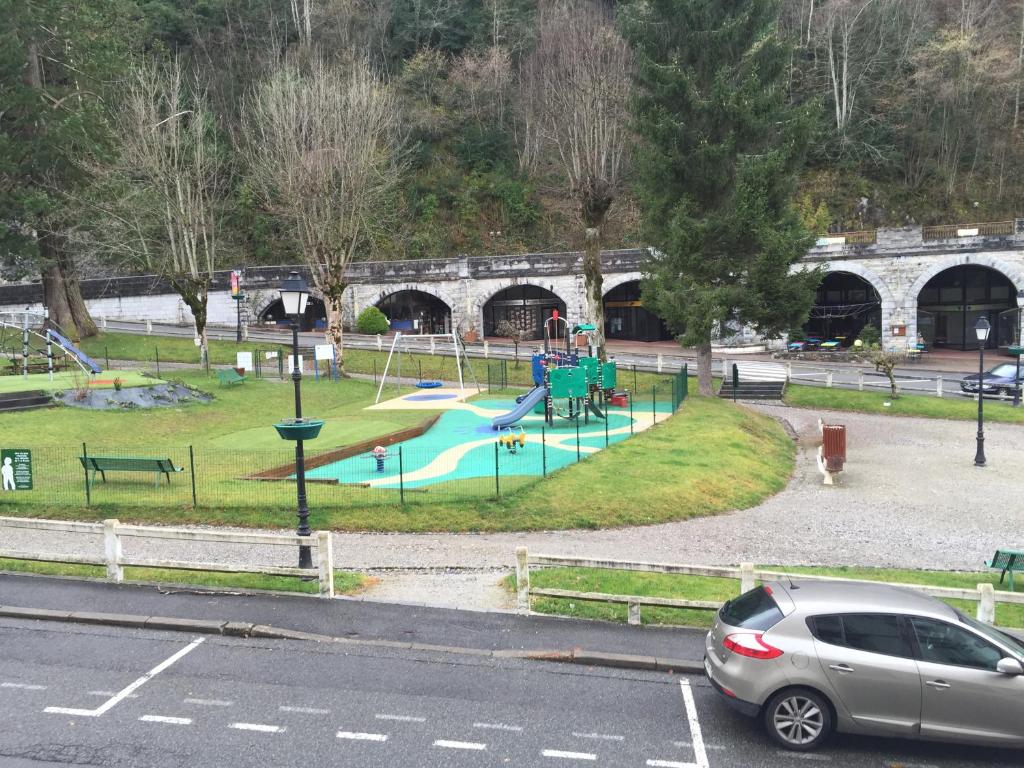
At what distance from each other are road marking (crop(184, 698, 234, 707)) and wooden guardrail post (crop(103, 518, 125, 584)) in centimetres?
436

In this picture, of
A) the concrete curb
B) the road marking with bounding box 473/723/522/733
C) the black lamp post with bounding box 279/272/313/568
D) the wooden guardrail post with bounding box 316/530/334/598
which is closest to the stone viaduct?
the black lamp post with bounding box 279/272/313/568

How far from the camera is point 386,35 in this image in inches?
2788

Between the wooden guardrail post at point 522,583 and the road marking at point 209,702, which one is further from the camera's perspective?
the wooden guardrail post at point 522,583

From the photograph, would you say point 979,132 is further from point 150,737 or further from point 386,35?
A: point 150,737

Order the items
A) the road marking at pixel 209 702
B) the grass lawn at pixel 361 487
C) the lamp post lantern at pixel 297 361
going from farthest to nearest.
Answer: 1. the grass lawn at pixel 361 487
2. the lamp post lantern at pixel 297 361
3. the road marking at pixel 209 702

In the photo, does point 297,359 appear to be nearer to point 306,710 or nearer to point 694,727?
point 306,710

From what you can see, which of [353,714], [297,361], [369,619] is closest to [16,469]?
[297,361]

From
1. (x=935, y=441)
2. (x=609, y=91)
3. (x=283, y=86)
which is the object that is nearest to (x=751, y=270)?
(x=935, y=441)

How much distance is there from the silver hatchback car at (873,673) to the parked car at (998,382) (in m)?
30.3

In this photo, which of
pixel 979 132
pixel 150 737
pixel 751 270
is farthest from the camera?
pixel 979 132

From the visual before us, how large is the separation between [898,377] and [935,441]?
1237 centimetres

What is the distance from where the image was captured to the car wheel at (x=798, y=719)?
7457 mm

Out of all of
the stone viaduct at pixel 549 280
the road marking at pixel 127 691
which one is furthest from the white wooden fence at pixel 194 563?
the stone viaduct at pixel 549 280

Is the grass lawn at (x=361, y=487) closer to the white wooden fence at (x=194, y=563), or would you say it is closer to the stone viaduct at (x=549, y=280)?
the white wooden fence at (x=194, y=563)
